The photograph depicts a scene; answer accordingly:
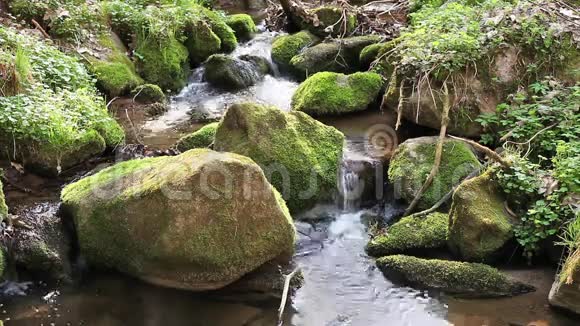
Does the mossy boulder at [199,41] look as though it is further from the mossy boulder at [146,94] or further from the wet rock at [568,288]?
the wet rock at [568,288]

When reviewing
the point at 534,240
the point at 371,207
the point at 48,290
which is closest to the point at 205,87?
the point at 371,207

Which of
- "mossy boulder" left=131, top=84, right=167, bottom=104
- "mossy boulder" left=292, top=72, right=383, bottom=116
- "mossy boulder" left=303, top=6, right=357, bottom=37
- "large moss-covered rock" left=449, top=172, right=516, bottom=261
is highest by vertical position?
"mossy boulder" left=303, top=6, right=357, bottom=37

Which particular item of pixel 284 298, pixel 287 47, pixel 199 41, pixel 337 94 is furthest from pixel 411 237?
pixel 199 41

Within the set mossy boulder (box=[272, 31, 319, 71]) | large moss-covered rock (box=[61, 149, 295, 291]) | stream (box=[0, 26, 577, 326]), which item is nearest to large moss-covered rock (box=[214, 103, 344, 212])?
stream (box=[0, 26, 577, 326])

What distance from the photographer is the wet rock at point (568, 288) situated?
15.1 ft

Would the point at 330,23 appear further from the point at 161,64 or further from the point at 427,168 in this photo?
the point at 427,168

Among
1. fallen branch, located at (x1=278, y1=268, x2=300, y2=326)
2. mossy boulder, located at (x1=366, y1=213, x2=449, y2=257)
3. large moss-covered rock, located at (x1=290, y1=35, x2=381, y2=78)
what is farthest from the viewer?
large moss-covered rock, located at (x1=290, y1=35, x2=381, y2=78)

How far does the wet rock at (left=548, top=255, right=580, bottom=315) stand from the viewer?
460cm

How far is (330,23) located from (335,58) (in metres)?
1.69

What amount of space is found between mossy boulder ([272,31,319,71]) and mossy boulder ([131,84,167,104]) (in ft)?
8.97

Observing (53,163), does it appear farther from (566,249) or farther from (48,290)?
(566,249)

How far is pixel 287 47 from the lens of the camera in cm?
1073

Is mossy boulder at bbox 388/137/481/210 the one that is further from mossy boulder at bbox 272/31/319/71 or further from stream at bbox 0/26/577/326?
mossy boulder at bbox 272/31/319/71

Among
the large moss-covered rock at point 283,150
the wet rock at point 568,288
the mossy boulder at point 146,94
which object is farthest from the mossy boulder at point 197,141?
the wet rock at point 568,288
